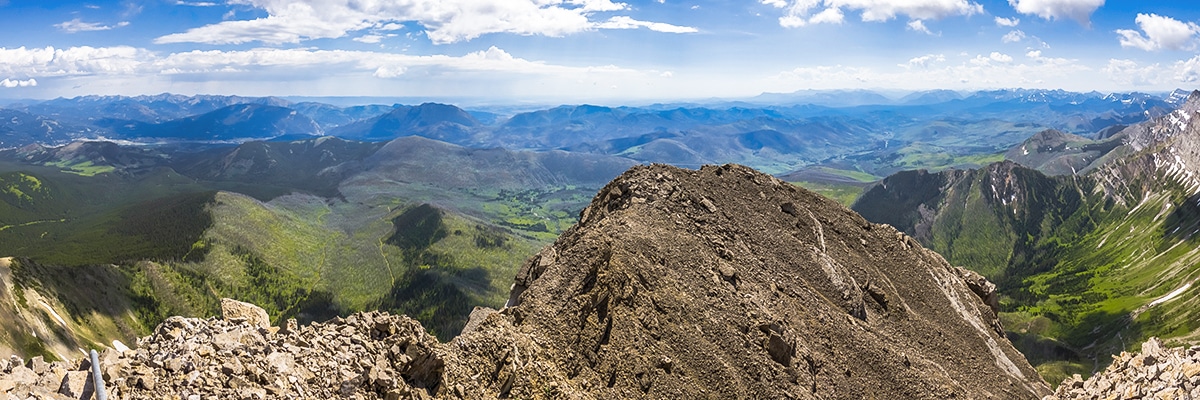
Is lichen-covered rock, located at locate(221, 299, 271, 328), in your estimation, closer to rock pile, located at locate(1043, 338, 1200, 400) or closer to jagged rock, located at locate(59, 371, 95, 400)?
jagged rock, located at locate(59, 371, 95, 400)

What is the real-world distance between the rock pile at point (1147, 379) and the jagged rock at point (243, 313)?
58639 millimetres

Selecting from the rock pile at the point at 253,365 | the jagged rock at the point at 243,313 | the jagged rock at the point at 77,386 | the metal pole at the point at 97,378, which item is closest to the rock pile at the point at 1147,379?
the rock pile at the point at 253,365

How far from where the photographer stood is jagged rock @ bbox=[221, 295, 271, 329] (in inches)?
1448

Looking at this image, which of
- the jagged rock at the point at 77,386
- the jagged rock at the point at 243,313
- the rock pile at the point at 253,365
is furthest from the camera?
the jagged rock at the point at 243,313

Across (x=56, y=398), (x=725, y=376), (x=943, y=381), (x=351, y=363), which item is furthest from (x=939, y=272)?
(x=56, y=398)

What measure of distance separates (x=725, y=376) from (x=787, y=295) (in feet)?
50.5

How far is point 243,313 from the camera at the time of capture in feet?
127

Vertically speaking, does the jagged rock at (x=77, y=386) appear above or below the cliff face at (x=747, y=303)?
above

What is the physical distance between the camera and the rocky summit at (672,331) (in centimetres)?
3142

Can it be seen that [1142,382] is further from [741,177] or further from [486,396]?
[486,396]

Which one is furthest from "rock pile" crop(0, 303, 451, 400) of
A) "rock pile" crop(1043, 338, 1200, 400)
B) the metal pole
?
"rock pile" crop(1043, 338, 1200, 400)

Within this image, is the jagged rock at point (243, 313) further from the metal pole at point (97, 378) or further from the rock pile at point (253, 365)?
the metal pole at point (97, 378)

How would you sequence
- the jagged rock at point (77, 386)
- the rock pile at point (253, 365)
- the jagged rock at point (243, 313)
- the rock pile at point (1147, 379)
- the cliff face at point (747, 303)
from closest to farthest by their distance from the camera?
1. the jagged rock at point (77, 386)
2. the rock pile at point (253, 365)
3. the jagged rock at point (243, 313)
4. the rock pile at point (1147, 379)
5. the cliff face at point (747, 303)

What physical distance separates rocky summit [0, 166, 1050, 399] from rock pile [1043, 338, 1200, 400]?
7715 millimetres
